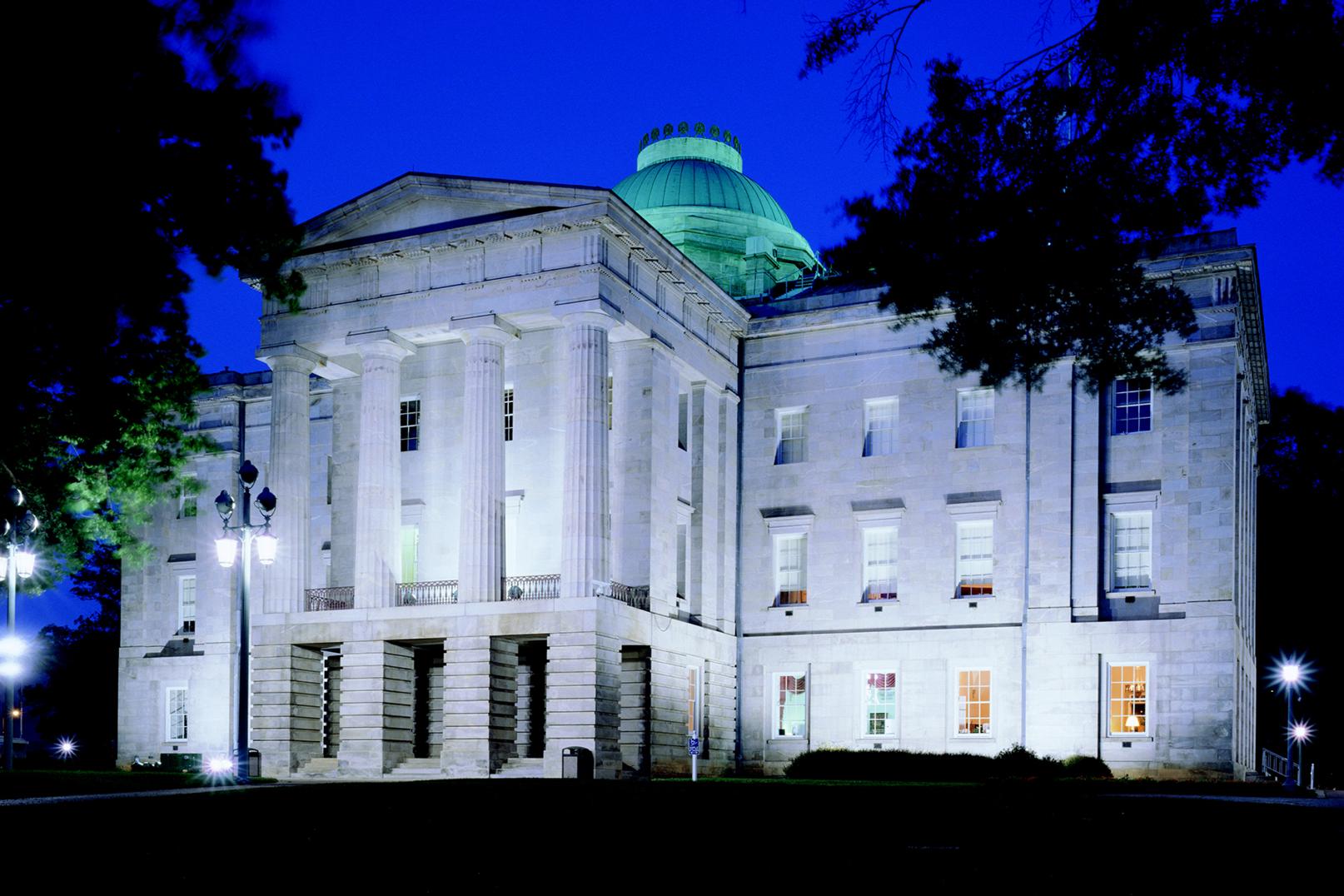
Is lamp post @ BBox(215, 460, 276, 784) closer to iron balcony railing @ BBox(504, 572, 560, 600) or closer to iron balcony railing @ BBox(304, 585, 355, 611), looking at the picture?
iron balcony railing @ BBox(504, 572, 560, 600)

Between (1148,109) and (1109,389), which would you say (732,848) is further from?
(1109,389)

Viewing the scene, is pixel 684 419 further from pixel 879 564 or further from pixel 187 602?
pixel 187 602

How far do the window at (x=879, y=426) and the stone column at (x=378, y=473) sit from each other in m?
15.2

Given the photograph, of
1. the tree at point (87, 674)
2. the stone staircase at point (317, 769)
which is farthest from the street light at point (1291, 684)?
the tree at point (87, 674)

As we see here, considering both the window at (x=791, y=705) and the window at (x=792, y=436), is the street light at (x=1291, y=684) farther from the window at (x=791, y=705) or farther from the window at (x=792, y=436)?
the window at (x=792, y=436)

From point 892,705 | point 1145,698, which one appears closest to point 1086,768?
point 1145,698

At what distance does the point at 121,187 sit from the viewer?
765 inches

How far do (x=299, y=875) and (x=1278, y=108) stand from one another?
39.8 ft

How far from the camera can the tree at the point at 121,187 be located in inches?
709

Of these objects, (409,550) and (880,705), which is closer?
(880,705)

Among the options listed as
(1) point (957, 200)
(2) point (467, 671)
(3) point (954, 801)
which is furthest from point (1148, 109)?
(2) point (467, 671)

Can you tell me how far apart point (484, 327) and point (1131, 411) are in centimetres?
1990

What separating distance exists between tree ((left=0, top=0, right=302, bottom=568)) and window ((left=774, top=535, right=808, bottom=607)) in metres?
27.9

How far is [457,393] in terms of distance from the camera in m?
49.0
